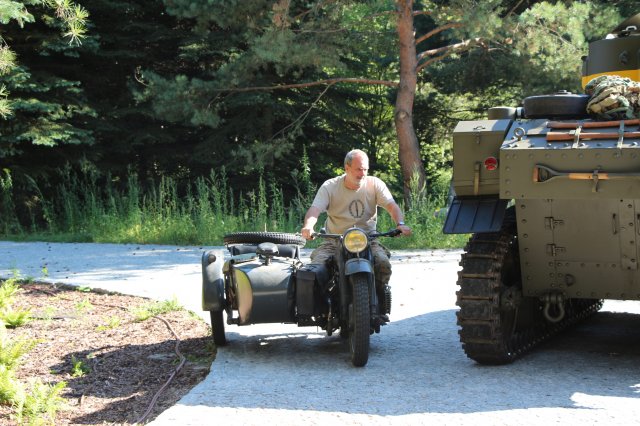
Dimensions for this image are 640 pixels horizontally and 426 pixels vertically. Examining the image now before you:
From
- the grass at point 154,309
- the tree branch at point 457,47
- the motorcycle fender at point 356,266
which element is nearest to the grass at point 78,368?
the grass at point 154,309

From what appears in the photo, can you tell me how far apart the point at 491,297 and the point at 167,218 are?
11.3 meters

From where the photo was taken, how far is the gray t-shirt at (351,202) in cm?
768

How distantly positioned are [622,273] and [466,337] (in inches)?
43.1

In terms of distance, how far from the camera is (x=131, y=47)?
72.8 ft

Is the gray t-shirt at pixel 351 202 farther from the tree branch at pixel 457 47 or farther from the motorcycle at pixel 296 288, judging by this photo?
the tree branch at pixel 457 47

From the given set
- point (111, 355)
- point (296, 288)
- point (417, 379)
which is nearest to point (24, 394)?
point (111, 355)

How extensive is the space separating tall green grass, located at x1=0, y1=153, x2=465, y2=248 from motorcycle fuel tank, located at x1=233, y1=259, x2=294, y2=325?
7855 mm

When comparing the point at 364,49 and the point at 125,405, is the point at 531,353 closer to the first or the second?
the point at 125,405

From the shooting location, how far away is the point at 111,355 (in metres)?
7.77

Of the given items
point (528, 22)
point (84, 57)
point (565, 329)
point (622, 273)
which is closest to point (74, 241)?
point (84, 57)

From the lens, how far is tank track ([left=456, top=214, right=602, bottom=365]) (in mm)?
6805

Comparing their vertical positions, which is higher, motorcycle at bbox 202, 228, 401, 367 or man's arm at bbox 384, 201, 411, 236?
man's arm at bbox 384, 201, 411, 236

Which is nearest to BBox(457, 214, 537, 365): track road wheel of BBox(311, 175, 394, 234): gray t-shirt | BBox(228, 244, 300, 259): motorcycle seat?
BBox(311, 175, 394, 234): gray t-shirt

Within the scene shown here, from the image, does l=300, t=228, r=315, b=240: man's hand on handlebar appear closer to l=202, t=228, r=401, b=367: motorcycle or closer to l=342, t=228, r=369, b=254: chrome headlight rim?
l=202, t=228, r=401, b=367: motorcycle
